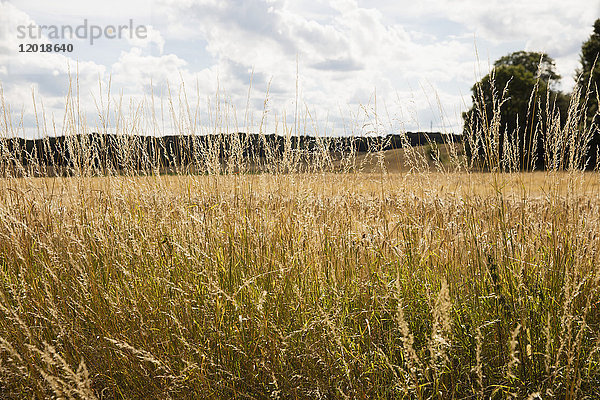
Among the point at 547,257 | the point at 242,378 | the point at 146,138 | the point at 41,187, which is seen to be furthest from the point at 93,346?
the point at 547,257

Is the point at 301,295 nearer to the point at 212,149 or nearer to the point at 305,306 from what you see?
the point at 305,306

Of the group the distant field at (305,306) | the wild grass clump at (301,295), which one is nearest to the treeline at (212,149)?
the wild grass clump at (301,295)

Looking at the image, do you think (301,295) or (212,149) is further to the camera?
(212,149)

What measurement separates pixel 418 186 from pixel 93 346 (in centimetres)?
250

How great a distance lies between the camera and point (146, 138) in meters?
4.32

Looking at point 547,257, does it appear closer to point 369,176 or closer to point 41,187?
point 369,176

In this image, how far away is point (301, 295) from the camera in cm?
245

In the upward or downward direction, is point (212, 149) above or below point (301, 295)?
above

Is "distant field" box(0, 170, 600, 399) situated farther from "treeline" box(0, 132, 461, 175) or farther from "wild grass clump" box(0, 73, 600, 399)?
"treeline" box(0, 132, 461, 175)

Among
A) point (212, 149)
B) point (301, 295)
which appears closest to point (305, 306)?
point (301, 295)

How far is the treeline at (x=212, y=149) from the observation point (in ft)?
11.2

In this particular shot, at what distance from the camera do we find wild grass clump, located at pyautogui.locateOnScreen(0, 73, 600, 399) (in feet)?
6.88

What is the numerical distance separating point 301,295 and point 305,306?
0.08 metres

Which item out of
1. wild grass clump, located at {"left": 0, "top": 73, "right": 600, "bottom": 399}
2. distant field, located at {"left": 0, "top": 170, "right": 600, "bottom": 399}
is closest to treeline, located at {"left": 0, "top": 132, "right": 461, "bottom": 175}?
wild grass clump, located at {"left": 0, "top": 73, "right": 600, "bottom": 399}
